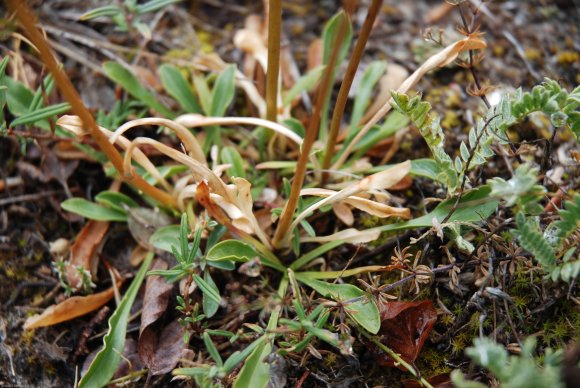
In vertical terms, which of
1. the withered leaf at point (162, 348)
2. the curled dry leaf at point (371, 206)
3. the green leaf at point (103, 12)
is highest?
the green leaf at point (103, 12)

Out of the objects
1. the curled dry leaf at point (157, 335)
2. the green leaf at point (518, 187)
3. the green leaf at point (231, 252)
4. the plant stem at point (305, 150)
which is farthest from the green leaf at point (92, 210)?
the green leaf at point (518, 187)

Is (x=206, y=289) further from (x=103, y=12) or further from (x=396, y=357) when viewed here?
(x=103, y=12)

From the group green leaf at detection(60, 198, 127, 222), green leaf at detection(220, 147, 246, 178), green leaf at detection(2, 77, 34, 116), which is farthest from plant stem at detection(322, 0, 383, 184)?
green leaf at detection(2, 77, 34, 116)

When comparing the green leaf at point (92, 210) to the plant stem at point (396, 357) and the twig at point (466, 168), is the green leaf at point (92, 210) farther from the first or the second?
the twig at point (466, 168)

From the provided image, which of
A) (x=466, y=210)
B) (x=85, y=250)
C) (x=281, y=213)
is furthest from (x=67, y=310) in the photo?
(x=466, y=210)

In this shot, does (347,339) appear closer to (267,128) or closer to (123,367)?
(123,367)

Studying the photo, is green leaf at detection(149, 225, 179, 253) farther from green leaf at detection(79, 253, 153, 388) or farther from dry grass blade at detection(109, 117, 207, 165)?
dry grass blade at detection(109, 117, 207, 165)

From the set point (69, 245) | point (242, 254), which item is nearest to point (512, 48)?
point (242, 254)
